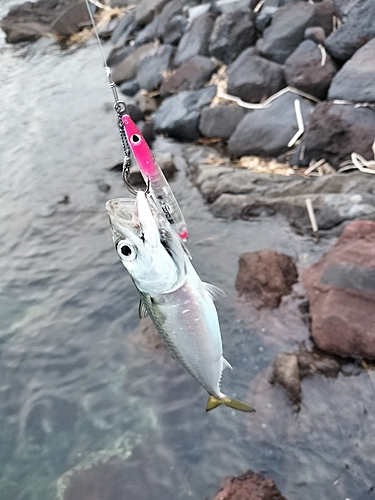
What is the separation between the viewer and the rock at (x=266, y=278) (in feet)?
18.9

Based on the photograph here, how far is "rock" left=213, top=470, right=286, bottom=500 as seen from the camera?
396 centimetres

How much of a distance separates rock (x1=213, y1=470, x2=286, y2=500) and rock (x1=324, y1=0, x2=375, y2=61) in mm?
7111

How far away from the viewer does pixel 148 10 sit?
610 inches

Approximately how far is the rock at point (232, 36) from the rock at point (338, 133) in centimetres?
383

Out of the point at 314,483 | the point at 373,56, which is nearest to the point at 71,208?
the point at 373,56

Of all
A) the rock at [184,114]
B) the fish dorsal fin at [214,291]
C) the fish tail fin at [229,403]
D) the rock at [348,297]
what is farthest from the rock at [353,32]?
the fish tail fin at [229,403]

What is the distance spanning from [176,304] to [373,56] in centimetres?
656

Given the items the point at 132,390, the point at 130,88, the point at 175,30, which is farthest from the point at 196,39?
the point at 132,390

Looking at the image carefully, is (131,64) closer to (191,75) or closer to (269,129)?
(191,75)

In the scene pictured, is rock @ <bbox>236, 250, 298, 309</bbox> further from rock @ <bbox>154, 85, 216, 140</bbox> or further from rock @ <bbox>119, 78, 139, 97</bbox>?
rock @ <bbox>119, 78, 139, 97</bbox>

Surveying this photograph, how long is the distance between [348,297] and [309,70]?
5143 millimetres

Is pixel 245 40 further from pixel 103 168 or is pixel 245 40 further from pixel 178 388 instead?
pixel 178 388

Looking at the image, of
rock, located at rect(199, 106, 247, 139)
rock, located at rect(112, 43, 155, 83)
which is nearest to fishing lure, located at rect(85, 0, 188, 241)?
rock, located at rect(199, 106, 247, 139)

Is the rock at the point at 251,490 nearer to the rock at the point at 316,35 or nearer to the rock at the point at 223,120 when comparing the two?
the rock at the point at 223,120
